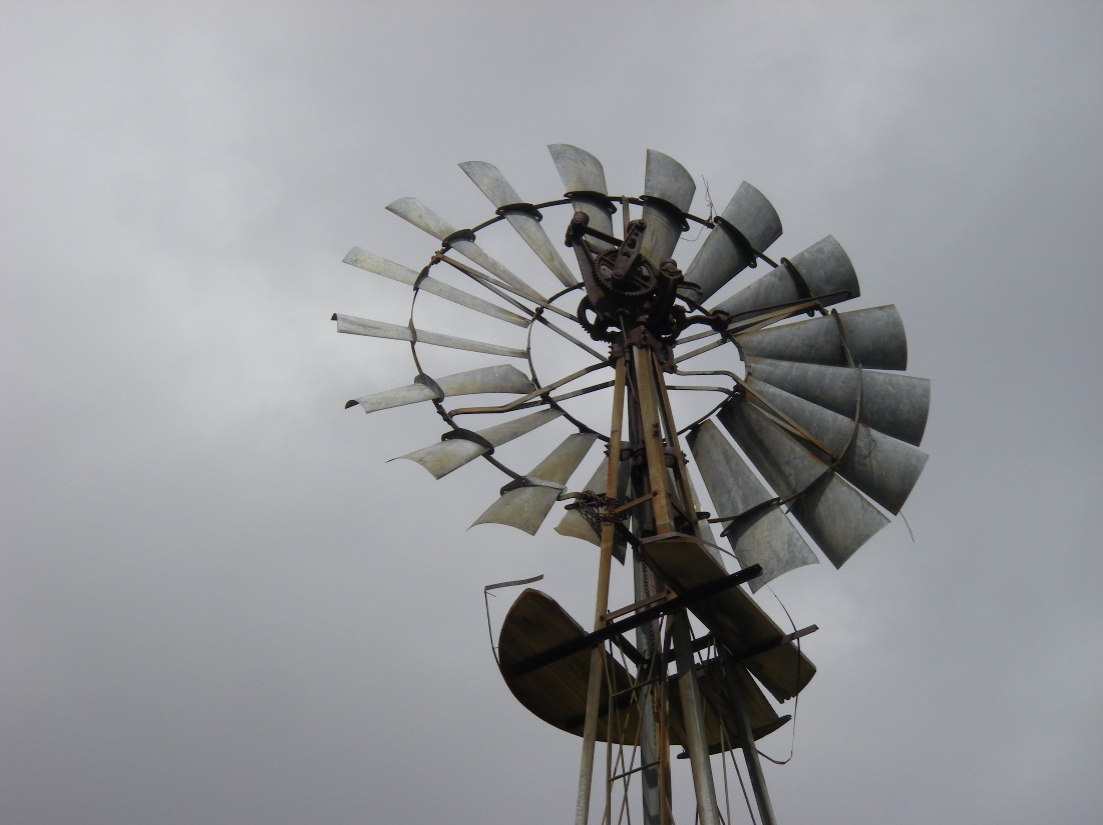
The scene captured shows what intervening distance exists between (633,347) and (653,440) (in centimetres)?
108

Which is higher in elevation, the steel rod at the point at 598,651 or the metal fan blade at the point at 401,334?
the metal fan blade at the point at 401,334

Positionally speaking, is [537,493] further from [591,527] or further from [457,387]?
[457,387]

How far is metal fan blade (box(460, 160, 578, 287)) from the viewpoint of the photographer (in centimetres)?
968

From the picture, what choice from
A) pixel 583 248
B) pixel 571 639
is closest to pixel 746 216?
pixel 583 248

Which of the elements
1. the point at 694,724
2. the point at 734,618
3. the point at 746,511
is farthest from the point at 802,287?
the point at 694,724

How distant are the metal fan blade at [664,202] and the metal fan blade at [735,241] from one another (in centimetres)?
28

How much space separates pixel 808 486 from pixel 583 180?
325 centimetres

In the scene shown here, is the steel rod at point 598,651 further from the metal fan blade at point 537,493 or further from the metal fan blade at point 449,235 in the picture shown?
the metal fan blade at point 449,235

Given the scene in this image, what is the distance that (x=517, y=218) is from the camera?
9781 mm

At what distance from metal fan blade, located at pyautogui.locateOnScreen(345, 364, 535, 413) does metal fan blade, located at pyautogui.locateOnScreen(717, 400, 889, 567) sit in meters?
1.66

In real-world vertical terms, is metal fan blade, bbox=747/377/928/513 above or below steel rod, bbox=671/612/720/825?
above

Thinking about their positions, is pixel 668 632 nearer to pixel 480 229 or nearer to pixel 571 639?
pixel 571 639

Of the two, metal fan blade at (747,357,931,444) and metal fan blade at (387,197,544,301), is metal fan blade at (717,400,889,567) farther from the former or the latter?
metal fan blade at (387,197,544,301)

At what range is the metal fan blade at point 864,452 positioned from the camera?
8.32 m
